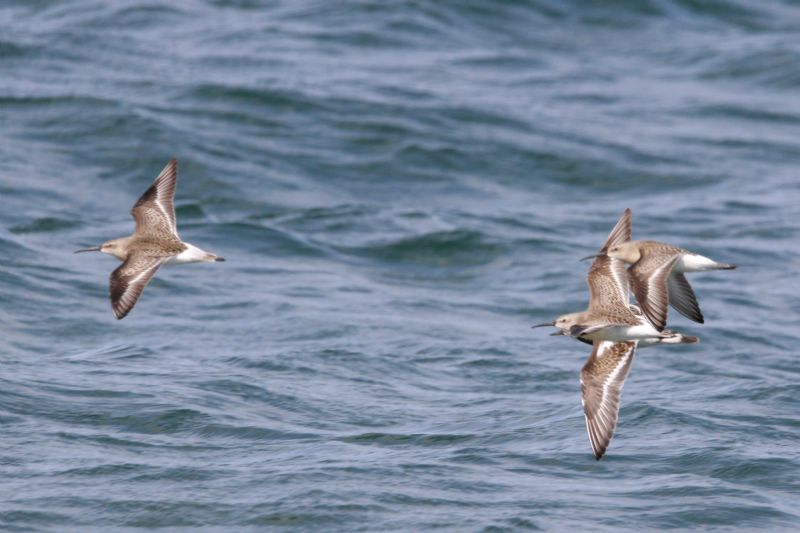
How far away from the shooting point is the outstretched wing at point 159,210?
40.8 ft

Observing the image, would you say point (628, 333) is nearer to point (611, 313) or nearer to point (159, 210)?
point (611, 313)

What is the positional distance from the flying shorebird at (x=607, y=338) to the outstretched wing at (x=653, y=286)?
275 mm

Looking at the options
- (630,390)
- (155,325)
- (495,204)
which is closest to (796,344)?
(630,390)

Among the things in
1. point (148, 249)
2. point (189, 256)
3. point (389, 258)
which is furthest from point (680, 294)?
point (389, 258)

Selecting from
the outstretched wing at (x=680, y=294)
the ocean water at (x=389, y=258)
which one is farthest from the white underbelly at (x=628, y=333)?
the ocean water at (x=389, y=258)

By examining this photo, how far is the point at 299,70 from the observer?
23734 millimetres

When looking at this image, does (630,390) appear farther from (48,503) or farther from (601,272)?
(48,503)

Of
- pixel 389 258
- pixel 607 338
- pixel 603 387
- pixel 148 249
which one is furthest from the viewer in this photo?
pixel 389 258

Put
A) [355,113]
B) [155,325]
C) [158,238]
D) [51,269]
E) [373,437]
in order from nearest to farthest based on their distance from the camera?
[158,238] → [373,437] → [155,325] → [51,269] → [355,113]

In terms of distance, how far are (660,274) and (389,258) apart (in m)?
7.50

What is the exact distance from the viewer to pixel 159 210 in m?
12.7

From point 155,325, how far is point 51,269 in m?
1.77

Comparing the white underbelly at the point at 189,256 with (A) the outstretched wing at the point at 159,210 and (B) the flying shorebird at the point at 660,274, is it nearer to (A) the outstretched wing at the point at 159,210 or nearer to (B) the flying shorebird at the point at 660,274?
(A) the outstretched wing at the point at 159,210

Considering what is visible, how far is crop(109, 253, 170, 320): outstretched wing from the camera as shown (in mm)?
10867
